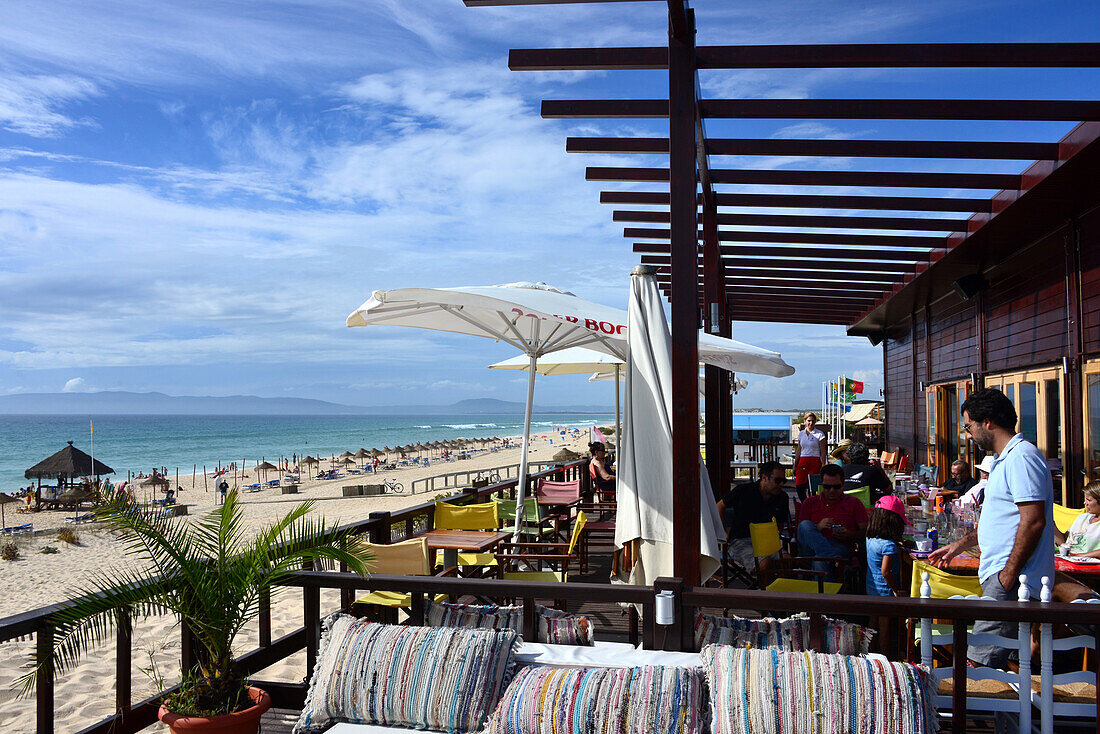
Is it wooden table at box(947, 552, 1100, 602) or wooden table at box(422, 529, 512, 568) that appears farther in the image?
wooden table at box(422, 529, 512, 568)

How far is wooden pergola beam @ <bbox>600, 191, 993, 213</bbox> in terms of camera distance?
6117 mm

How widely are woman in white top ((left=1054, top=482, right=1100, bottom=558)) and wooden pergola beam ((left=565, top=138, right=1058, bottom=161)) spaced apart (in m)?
2.29

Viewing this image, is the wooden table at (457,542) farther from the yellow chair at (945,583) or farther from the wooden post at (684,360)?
the yellow chair at (945,583)

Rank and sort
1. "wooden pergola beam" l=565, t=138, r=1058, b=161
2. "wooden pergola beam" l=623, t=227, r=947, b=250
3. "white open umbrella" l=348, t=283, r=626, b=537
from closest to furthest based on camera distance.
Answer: "white open umbrella" l=348, t=283, r=626, b=537, "wooden pergola beam" l=565, t=138, r=1058, b=161, "wooden pergola beam" l=623, t=227, r=947, b=250

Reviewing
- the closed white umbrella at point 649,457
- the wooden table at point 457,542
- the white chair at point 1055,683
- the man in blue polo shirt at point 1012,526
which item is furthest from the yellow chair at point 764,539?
the white chair at point 1055,683

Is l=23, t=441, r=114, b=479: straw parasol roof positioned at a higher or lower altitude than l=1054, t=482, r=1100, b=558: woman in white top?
→ lower

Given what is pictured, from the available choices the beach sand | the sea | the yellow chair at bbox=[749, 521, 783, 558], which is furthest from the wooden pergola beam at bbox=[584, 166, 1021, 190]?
the sea

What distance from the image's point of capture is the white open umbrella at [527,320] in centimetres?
477

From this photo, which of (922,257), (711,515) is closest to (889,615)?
(711,515)

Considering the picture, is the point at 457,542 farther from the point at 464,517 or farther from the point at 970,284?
the point at 970,284

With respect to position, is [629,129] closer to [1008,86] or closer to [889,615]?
[1008,86]

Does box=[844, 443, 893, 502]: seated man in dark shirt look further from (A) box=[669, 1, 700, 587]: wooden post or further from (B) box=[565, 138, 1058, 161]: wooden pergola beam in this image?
(A) box=[669, 1, 700, 587]: wooden post

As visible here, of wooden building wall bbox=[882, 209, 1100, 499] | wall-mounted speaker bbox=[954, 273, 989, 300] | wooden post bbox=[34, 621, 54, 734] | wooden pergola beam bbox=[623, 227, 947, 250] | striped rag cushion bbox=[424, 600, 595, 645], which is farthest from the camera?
wall-mounted speaker bbox=[954, 273, 989, 300]

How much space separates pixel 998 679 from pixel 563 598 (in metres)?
1.72
